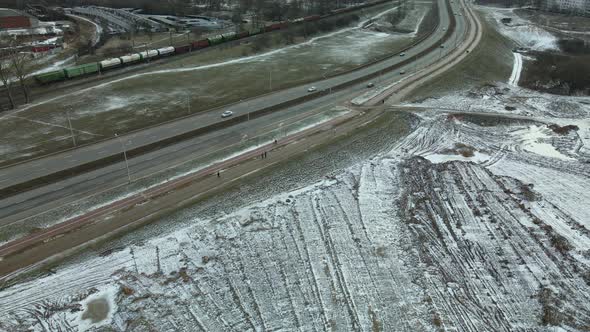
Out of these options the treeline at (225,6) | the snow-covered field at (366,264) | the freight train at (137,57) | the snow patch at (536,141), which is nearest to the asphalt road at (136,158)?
the snow-covered field at (366,264)

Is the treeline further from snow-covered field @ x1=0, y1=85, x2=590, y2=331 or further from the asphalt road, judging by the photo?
snow-covered field @ x1=0, y1=85, x2=590, y2=331

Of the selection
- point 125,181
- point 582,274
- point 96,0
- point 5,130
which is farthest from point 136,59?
point 96,0

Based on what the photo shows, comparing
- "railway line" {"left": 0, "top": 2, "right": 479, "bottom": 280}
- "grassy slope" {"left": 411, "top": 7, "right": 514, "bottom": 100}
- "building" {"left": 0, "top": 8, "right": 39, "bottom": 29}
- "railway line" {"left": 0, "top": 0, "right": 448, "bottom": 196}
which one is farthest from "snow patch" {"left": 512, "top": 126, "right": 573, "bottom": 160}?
"building" {"left": 0, "top": 8, "right": 39, "bottom": 29}

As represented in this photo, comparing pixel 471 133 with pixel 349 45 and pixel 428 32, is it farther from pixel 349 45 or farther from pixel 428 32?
pixel 428 32

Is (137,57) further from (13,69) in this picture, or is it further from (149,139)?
(149,139)

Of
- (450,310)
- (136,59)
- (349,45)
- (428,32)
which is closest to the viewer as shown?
(450,310)

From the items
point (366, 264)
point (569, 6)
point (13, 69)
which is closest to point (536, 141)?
point (366, 264)

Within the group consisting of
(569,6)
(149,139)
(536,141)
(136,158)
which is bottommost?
(536,141)
